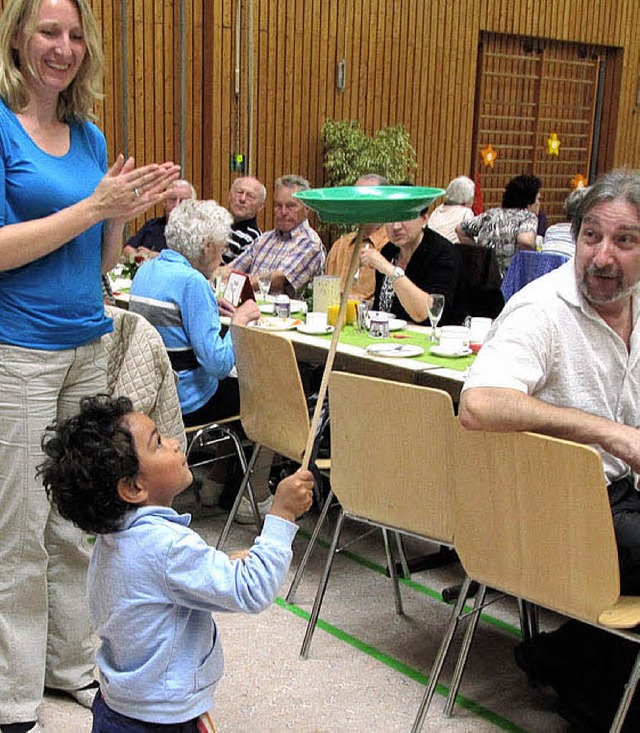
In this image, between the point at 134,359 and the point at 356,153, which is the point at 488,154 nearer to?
the point at 356,153

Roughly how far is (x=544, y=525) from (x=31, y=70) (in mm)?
1586

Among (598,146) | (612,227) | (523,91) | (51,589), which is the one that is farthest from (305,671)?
(598,146)

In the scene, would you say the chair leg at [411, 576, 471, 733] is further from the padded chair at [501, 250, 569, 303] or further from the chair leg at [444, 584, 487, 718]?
the padded chair at [501, 250, 569, 303]

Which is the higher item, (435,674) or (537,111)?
(537,111)

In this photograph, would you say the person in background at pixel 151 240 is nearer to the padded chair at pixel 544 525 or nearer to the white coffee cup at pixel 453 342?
the white coffee cup at pixel 453 342

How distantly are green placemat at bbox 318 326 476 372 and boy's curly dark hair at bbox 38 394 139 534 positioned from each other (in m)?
1.96

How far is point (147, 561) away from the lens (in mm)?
1782

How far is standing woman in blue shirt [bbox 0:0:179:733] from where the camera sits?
232 centimetres

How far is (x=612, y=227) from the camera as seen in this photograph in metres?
2.44

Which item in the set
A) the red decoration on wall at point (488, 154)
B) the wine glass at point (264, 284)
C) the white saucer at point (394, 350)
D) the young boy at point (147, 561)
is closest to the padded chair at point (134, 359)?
the white saucer at point (394, 350)

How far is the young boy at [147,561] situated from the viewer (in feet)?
5.77

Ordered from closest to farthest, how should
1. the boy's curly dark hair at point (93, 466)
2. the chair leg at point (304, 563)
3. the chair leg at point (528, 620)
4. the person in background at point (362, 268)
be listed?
the boy's curly dark hair at point (93, 466), the chair leg at point (528, 620), the chair leg at point (304, 563), the person in background at point (362, 268)

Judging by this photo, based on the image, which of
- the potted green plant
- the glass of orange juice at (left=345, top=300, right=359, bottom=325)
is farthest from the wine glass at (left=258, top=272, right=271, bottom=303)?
the potted green plant

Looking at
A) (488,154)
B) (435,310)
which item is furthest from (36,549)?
(488,154)
